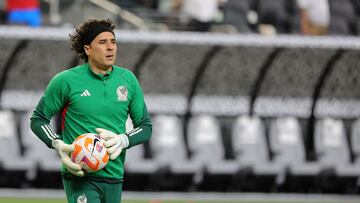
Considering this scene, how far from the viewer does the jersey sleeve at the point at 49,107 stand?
891 cm

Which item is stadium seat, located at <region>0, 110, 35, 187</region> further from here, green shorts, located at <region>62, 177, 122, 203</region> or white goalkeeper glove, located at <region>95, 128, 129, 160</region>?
white goalkeeper glove, located at <region>95, 128, 129, 160</region>

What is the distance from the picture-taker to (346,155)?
1941cm

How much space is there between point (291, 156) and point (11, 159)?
4007 mm

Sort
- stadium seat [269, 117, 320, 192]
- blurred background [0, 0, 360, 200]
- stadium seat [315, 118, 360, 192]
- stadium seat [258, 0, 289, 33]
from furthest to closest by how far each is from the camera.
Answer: stadium seat [258, 0, 289, 33]
stadium seat [315, 118, 360, 192]
stadium seat [269, 117, 320, 192]
blurred background [0, 0, 360, 200]

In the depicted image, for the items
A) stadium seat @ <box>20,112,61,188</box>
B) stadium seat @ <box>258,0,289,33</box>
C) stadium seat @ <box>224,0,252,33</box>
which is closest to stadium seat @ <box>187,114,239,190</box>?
stadium seat @ <box>224,0,252,33</box>

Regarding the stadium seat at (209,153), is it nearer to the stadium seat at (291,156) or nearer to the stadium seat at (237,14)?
the stadium seat at (291,156)

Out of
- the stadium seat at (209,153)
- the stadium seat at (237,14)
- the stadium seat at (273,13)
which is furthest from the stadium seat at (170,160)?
the stadium seat at (273,13)

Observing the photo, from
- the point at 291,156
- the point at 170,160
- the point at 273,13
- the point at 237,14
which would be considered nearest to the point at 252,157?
the point at 291,156

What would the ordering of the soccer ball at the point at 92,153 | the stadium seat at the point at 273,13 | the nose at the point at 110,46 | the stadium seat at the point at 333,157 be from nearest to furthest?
the soccer ball at the point at 92,153
the nose at the point at 110,46
the stadium seat at the point at 333,157
the stadium seat at the point at 273,13

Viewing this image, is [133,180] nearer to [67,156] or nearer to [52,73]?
[52,73]

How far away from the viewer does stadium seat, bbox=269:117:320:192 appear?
1908 cm

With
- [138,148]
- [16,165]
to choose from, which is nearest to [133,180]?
[138,148]

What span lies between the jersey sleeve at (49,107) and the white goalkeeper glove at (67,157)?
13cm

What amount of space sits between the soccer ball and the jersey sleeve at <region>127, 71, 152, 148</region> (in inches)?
10.1
